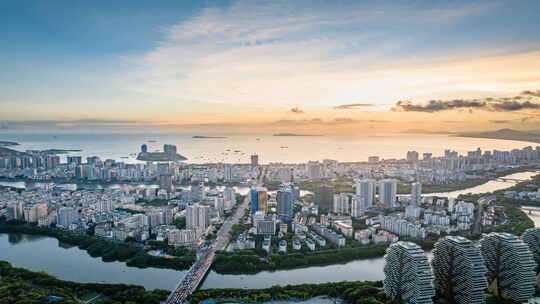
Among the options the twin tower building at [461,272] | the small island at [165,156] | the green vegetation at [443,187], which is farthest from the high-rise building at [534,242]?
the small island at [165,156]

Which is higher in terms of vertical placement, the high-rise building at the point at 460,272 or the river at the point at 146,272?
the high-rise building at the point at 460,272

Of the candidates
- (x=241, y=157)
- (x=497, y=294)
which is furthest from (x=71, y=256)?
(x=241, y=157)

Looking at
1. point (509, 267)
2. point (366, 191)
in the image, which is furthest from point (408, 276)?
point (366, 191)

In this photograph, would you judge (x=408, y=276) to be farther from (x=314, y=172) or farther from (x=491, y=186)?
(x=491, y=186)

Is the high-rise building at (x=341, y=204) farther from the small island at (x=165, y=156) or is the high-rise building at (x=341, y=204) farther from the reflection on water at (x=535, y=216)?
the small island at (x=165, y=156)

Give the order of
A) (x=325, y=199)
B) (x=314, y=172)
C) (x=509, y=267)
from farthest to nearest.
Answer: (x=314, y=172), (x=325, y=199), (x=509, y=267)

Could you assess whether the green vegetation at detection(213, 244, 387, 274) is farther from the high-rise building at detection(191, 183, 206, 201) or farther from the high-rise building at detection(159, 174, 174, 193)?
the high-rise building at detection(159, 174, 174, 193)
